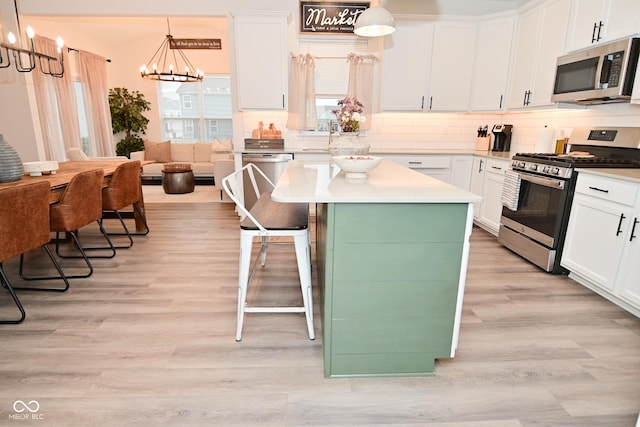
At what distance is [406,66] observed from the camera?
434 centimetres

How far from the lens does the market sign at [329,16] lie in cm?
424

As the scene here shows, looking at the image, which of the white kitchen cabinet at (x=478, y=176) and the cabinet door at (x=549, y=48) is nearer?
the cabinet door at (x=549, y=48)

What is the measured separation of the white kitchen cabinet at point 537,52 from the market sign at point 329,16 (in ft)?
5.95

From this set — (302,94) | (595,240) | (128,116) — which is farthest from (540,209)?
(128,116)

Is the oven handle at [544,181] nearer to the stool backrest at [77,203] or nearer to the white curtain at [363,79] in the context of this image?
the white curtain at [363,79]

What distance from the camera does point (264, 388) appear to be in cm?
162

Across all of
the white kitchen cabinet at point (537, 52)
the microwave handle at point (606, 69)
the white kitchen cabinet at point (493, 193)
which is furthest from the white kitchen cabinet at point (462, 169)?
the microwave handle at point (606, 69)

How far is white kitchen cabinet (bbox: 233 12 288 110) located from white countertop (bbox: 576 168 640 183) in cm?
322

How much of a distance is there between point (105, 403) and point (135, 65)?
8.10 meters

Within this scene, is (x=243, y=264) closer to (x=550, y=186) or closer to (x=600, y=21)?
(x=550, y=186)

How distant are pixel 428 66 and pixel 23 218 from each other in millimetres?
Result: 4281

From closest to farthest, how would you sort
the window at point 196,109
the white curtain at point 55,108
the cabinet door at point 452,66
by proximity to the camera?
the cabinet door at point 452,66 → the white curtain at point 55,108 → the window at point 196,109

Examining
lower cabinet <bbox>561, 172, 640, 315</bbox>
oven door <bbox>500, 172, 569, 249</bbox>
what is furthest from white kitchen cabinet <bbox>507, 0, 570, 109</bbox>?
lower cabinet <bbox>561, 172, 640, 315</bbox>

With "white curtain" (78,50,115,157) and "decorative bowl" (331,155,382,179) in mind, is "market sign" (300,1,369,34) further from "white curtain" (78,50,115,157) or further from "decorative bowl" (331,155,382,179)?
"white curtain" (78,50,115,157)
